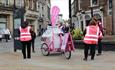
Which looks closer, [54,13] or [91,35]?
[91,35]

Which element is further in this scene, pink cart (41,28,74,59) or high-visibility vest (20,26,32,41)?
pink cart (41,28,74,59)

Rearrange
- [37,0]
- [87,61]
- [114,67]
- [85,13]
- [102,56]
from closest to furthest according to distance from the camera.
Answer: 1. [114,67]
2. [87,61]
3. [102,56]
4. [85,13]
5. [37,0]

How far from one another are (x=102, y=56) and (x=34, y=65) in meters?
4.11

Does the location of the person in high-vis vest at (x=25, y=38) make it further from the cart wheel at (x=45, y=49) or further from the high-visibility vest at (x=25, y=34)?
the cart wheel at (x=45, y=49)

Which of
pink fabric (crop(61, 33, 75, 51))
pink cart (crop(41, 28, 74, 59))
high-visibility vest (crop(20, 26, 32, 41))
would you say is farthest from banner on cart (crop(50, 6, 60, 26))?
high-visibility vest (crop(20, 26, 32, 41))

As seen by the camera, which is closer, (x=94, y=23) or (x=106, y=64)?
(x=106, y=64)

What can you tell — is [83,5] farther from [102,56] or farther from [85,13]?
[102,56]

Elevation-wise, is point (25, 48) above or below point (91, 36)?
below

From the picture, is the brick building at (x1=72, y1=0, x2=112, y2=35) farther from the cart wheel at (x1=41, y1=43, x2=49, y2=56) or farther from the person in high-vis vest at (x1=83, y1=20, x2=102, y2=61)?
the person in high-vis vest at (x1=83, y1=20, x2=102, y2=61)

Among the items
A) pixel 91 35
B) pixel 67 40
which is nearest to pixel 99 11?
pixel 67 40

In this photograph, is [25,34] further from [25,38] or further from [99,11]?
[99,11]

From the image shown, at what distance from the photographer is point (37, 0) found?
75.9 metres

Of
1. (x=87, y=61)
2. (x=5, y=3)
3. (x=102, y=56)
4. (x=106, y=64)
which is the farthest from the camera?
(x=5, y=3)

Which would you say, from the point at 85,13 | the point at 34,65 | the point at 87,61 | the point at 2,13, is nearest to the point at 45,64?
the point at 34,65
